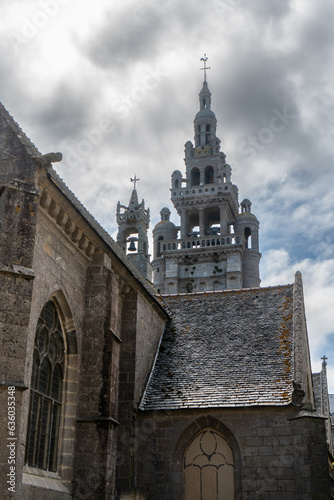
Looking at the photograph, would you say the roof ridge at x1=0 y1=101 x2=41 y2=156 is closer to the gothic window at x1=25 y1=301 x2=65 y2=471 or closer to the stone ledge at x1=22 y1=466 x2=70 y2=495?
the gothic window at x1=25 y1=301 x2=65 y2=471

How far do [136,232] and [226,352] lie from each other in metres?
24.9

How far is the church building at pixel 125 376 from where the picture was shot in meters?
10.4

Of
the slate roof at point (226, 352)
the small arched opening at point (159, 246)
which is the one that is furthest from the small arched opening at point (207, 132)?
the slate roof at point (226, 352)

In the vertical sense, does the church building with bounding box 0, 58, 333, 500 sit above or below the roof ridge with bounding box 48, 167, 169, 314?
below

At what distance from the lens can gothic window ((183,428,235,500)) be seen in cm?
Answer: 1426

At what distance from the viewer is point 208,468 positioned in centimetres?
1451

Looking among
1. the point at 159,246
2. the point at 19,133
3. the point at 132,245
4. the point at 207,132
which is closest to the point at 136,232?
the point at 132,245

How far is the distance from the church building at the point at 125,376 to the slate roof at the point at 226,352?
5 cm

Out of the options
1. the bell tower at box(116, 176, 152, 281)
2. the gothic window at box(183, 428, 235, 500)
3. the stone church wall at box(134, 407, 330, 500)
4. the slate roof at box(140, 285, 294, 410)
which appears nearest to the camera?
the stone church wall at box(134, 407, 330, 500)

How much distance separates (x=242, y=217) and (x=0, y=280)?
155 ft

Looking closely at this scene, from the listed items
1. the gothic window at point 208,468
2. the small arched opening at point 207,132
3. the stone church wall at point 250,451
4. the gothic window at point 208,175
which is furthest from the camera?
the small arched opening at point 207,132

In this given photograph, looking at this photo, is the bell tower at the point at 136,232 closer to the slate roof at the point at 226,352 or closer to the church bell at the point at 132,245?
the church bell at the point at 132,245

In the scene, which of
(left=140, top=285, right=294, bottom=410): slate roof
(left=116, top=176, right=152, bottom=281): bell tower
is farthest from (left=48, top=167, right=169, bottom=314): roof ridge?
(left=116, top=176, right=152, bottom=281): bell tower

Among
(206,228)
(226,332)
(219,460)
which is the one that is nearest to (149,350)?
(226,332)
